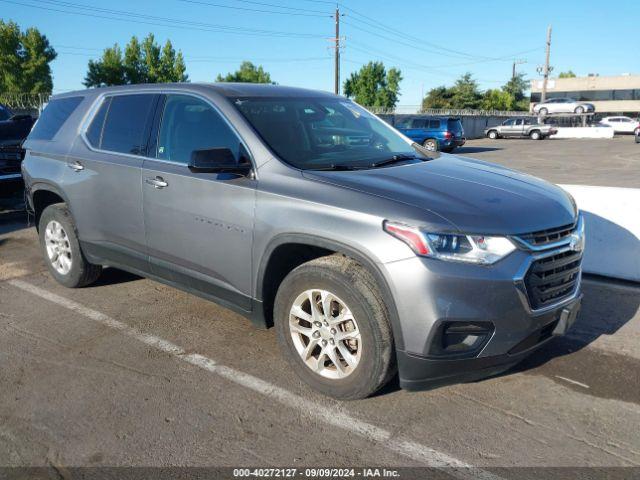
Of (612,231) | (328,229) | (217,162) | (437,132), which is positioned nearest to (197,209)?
(217,162)

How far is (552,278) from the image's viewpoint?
125 inches

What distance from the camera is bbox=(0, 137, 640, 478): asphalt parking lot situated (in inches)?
114

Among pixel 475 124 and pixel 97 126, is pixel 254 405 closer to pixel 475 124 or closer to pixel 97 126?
pixel 97 126

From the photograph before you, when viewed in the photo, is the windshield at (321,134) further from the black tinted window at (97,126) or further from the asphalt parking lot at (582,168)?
the asphalt parking lot at (582,168)

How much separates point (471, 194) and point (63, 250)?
3.96 m

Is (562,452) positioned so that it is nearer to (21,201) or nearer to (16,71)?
(21,201)

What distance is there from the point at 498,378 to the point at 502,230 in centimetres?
120

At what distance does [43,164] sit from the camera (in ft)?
17.6

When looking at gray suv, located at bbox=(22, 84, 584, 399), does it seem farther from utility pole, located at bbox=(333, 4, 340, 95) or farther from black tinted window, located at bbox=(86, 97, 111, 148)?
utility pole, located at bbox=(333, 4, 340, 95)

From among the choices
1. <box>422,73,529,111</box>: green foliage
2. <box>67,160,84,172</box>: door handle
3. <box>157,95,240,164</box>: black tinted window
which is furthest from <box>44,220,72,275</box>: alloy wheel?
<box>422,73,529,111</box>: green foliage

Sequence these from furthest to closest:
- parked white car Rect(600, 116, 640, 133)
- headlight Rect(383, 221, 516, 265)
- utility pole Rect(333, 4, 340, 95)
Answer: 1. parked white car Rect(600, 116, 640, 133)
2. utility pole Rect(333, 4, 340, 95)
3. headlight Rect(383, 221, 516, 265)

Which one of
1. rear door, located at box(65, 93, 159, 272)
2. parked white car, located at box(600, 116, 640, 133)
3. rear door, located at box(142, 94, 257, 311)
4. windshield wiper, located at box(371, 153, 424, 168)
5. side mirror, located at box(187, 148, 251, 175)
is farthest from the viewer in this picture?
parked white car, located at box(600, 116, 640, 133)

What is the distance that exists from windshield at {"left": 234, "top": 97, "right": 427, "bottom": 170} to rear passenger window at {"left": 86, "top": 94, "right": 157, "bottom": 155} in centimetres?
95

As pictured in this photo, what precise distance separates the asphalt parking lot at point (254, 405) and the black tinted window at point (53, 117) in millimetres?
1766
